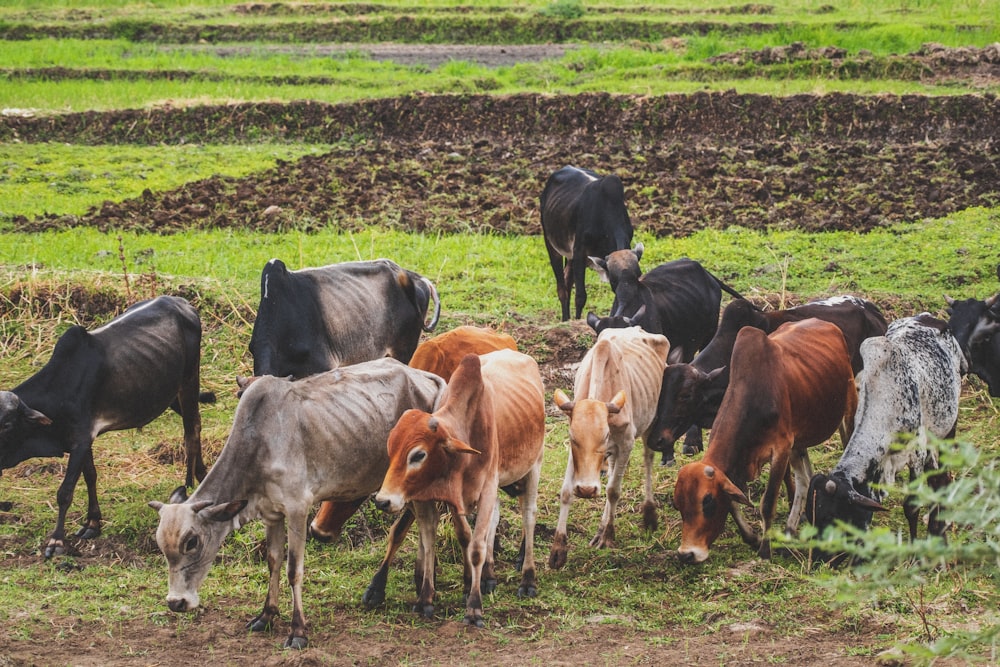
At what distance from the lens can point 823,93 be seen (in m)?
23.3

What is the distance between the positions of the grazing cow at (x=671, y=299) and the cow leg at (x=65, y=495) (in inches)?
170

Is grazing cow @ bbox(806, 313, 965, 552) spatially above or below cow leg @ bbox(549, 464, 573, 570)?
above

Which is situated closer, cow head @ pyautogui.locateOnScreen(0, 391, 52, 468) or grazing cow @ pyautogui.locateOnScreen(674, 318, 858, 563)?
grazing cow @ pyautogui.locateOnScreen(674, 318, 858, 563)

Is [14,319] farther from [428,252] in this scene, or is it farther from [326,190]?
[326,190]

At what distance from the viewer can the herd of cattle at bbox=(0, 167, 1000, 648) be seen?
22.1ft

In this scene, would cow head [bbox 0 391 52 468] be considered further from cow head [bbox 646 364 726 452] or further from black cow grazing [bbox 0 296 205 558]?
cow head [bbox 646 364 726 452]

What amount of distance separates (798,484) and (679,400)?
1.02 meters

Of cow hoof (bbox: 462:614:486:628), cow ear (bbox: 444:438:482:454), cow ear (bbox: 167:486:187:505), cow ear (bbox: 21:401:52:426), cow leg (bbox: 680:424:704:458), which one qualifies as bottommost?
cow leg (bbox: 680:424:704:458)

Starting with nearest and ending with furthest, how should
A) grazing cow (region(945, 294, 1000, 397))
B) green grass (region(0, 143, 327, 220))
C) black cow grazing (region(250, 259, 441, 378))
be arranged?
black cow grazing (region(250, 259, 441, 378)), grazing cow (region(945, 294, 1000, 397)), green grass (region(0, 143, 327, 220))

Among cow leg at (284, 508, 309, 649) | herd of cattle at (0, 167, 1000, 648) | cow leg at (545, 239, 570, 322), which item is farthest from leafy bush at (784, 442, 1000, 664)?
cow leg at (545, 239, 570, 322)

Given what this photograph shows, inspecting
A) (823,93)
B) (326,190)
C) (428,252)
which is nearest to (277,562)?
(428,252)

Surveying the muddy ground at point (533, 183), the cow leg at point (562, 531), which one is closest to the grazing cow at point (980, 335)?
the muddy ground at point (533, 183)

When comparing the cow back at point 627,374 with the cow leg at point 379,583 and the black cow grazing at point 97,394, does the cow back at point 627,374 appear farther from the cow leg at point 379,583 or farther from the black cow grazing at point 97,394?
the black cow grazing at point 97,394

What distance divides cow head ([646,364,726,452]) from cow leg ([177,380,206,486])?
3.51 m
